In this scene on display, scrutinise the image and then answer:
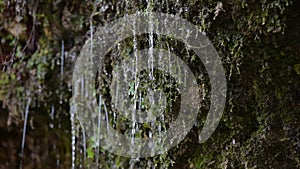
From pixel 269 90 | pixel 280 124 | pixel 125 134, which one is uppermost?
pixel 269 90

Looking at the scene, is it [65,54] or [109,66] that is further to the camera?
[65,54]

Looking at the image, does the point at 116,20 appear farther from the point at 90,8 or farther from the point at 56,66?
the point at 56,66

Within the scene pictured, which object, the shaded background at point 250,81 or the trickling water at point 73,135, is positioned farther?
the trickling water at point 73,135

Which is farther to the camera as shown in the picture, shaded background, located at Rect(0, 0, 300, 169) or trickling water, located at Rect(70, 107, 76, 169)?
trickling water, located at Rect(70, 107, 76, 169)

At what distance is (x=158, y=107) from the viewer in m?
1.61

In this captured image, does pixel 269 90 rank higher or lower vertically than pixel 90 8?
lower

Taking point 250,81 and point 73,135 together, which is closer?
point 250,81

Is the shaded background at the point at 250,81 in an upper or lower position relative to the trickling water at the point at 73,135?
upper

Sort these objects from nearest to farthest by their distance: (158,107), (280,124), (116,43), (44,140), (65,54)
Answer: (280,124), (158,107), (116,43), (65,54), (44,140)

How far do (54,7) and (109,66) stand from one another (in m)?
0.52

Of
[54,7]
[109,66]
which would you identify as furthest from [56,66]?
[109,66]

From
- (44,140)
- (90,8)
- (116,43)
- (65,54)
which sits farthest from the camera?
(44,140)

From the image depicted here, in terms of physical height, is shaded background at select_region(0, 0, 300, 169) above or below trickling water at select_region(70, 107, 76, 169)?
above

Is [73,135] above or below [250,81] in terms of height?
below
